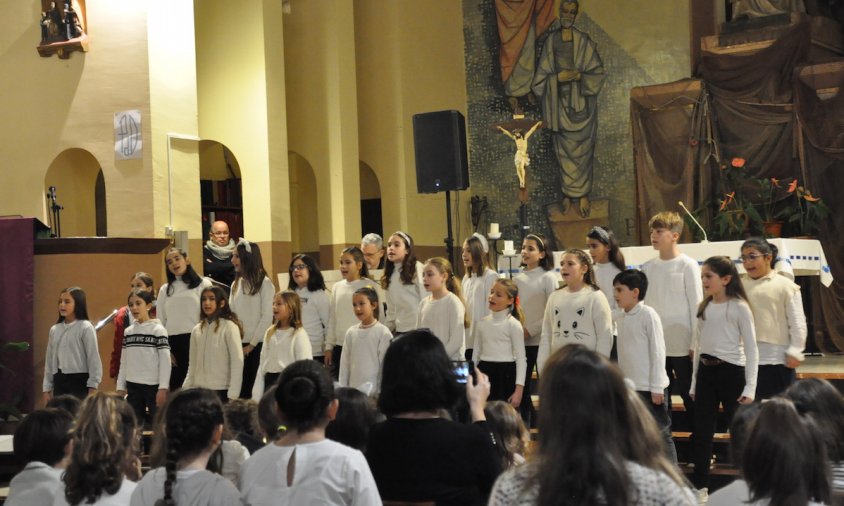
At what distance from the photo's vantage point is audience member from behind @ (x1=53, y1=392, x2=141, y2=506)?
321 cm

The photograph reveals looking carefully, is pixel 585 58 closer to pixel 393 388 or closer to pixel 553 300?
pixel 553 300

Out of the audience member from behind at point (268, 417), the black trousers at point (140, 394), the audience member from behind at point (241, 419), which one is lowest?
the black trousers at point (140, 394)

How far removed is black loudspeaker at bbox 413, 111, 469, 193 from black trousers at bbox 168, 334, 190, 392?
7.71 ft

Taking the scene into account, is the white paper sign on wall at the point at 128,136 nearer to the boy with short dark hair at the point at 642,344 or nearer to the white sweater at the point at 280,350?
the white sweater at the point at 280,350

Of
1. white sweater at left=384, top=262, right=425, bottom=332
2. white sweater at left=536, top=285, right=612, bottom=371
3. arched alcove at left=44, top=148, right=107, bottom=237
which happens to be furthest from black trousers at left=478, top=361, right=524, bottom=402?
arched alcove at left=44, top=148, right=107, bottom=237

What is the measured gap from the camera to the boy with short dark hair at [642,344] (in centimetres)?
585

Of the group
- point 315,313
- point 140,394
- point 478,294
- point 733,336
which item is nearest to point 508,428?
point 733,336

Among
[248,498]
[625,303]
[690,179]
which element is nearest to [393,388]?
[248,498]

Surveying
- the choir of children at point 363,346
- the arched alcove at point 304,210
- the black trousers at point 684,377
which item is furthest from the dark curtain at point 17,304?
the arched alcove at point 304,210

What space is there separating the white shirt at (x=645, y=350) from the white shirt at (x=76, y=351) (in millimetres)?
Result: 4040

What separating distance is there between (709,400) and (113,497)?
3790 millimetres

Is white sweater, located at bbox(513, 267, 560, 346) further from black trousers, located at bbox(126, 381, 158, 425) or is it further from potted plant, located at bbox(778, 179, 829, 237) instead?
potted plant, located at bbox(778, 179, 829, 237)

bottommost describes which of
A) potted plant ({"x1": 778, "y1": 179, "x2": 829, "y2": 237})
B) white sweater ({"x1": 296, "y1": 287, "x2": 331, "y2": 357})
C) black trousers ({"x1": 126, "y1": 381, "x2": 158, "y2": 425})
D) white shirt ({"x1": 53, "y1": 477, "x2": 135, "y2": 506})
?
black trousers ({"x1": 126, "y1": 381, "x2": 158, "y2": 425})

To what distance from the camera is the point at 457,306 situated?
→ 270 inches
